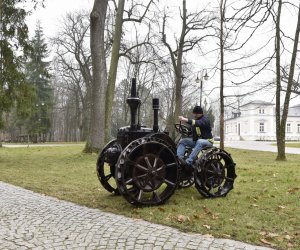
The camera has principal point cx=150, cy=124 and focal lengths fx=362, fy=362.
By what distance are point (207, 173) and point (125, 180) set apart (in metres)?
1.78

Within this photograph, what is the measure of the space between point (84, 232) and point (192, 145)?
3621 millimetres

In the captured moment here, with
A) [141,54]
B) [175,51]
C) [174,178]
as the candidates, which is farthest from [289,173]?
[141,54]

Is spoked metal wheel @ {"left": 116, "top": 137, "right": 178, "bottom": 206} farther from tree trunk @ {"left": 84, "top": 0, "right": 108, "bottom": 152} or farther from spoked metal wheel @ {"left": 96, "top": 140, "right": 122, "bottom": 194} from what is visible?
tree trunk @ {"left": 84, "top": 0, "right": 108, "bottom": 152}

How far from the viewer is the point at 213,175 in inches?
285

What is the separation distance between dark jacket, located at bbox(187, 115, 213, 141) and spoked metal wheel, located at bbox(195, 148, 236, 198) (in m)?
0.45

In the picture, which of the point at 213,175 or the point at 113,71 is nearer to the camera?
the point at 213,175

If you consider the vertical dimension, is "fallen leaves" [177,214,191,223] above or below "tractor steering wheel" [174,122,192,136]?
below

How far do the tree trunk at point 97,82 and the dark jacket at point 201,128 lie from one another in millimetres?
9645

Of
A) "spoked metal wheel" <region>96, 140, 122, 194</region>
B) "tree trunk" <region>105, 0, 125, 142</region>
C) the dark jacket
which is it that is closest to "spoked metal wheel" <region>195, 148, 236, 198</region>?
the dark jacket

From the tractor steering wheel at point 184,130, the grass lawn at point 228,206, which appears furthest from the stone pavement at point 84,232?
the tractor steering wheel at point 184,130

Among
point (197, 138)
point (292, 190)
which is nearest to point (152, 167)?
point (197, 138)

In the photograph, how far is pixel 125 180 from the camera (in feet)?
20.7

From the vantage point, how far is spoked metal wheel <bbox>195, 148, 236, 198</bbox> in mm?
7035

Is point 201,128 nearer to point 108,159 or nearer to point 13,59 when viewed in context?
point 108,159
